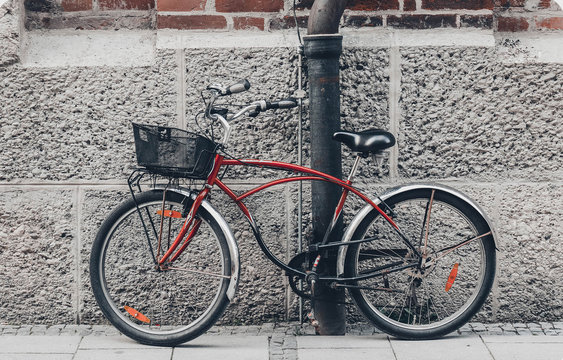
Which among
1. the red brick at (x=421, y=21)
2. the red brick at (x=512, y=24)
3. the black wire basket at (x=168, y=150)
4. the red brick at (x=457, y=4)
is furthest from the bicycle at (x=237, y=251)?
the red brick at (x=512, y=24)

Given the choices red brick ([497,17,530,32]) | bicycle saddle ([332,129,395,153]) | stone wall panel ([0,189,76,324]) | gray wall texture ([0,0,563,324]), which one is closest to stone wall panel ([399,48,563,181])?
gray wall texture ([0,0,563,324])

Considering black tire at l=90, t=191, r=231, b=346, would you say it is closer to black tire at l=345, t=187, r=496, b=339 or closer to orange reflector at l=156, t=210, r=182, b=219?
orange reflector at l=156, t=210, r=182, b=219

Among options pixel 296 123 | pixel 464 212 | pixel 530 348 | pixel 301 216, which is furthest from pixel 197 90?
pixel 530 348

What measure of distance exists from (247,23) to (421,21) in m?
0.93

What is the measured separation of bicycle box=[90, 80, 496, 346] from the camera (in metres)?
4.20

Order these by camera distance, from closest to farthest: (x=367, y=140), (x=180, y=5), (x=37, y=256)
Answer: (x=367, y=140) → (x=180, y=5) → (x=37, y=256)

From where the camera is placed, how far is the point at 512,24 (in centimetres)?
470

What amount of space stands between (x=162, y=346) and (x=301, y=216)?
3.30 ft

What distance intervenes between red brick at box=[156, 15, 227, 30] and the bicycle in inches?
14.3

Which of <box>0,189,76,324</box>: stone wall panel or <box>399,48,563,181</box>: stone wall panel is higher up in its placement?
<box>399,48,563,181</box>: stone wall panel

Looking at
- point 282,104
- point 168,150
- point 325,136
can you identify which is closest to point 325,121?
point 325,136

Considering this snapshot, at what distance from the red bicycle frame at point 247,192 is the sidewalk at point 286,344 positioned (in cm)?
43

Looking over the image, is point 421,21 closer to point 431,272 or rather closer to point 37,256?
point 431,272

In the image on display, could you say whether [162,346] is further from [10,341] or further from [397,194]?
[397,194]
